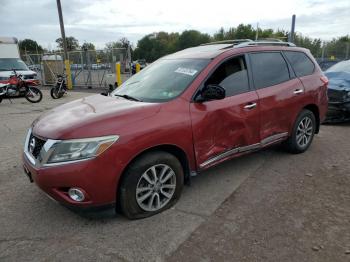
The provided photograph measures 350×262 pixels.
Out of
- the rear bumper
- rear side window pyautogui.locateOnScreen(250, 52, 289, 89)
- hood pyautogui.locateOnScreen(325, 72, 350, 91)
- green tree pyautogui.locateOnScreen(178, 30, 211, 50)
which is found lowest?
the rear bumper

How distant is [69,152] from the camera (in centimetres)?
280

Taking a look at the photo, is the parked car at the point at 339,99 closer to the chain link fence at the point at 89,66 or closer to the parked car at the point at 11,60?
the chain link fence at the point at 89,66

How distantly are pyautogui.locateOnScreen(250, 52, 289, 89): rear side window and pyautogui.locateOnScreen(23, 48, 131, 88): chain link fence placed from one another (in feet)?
44.2

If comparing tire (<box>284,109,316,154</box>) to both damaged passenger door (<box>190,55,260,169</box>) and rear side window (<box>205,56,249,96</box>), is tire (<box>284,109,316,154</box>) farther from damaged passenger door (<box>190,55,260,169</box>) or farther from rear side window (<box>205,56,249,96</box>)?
rear side window (<box>205,56,249,96</box>)

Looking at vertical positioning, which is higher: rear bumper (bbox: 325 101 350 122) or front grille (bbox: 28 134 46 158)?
front grille (bbox: 28 134 46 158)

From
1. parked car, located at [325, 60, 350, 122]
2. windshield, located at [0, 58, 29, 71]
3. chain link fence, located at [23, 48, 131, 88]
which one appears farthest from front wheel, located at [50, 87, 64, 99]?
parked car, located at [325, 60, 350, 122]

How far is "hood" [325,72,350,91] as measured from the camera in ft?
24.2

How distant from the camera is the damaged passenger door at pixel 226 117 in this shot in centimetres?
348

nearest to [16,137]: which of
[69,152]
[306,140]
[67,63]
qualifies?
[69,152]

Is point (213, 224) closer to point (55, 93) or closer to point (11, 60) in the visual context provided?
point (55, 93)

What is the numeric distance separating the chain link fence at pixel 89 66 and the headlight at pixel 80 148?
14.7 m

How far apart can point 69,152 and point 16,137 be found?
4.64 m

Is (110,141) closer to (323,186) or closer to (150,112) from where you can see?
(150,112)

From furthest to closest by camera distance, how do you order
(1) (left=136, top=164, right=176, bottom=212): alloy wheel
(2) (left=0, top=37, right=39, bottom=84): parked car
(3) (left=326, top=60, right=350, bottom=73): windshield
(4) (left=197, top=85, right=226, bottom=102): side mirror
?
(2) (left=0, top=37, right=39, bottom=84): parked car → (3) (left=326, top=60, right=350, bottom=73): windshield → (4) (left=197, top=85, right=226, bottom=102): side mirror → (1) (left=136, top=164, right=176, bottom=212): alloy wheel
